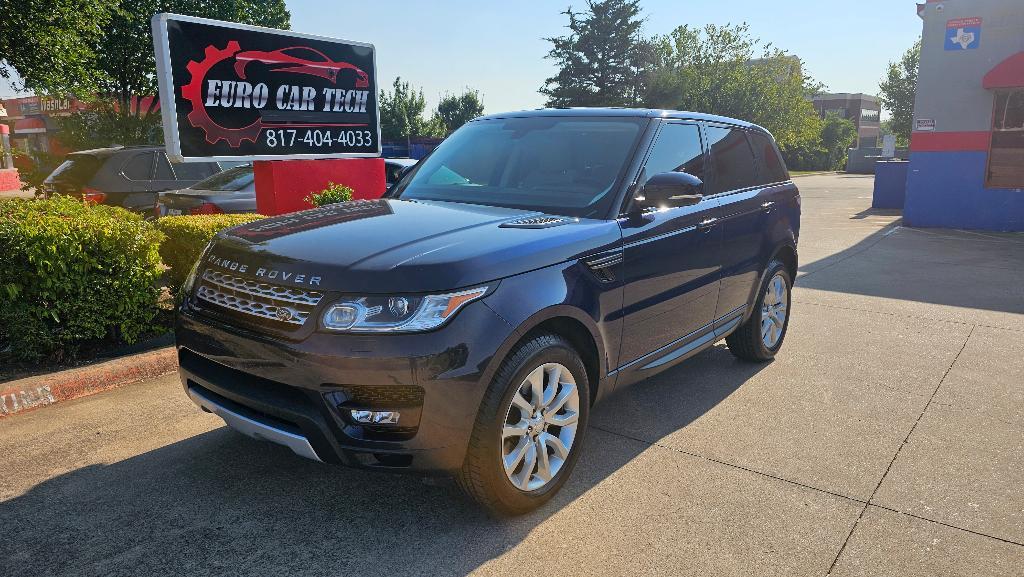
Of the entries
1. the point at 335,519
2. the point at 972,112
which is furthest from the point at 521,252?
the point at 972,112

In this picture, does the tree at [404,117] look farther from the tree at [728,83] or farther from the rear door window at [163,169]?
the rear door window at [163,169]

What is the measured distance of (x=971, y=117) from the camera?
47.9 feet

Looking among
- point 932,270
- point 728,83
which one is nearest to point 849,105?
point 728,83

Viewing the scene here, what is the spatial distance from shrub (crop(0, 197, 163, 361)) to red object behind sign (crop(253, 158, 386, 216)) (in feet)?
7.89

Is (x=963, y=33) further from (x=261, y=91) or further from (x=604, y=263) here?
(x=604, y=263)

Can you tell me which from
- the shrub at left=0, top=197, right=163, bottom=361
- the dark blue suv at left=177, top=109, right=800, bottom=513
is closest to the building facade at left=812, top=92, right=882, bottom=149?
the dark blue suv at left=177, top=109, right=800, bottom=513

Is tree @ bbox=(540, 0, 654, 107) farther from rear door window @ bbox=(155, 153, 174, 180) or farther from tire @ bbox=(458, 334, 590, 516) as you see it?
tire @ bbox=(458, 334, 590, 516)

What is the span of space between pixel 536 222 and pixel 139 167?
10.0 meters

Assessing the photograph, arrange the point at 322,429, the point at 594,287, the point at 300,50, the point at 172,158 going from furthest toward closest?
the point at 300,50
the point at 172,158
the point at 594,287
the point at 322,429

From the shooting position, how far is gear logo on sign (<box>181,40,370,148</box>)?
672cm

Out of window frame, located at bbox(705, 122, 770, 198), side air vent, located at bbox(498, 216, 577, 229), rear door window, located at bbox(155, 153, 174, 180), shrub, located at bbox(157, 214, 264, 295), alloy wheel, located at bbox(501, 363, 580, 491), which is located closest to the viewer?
alloy wheel, located at bbox(501, 363, 580, 491)

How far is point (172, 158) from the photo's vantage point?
655 cm

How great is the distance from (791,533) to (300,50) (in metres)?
6.62

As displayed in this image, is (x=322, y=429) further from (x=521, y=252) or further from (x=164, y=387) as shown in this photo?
(x=164, y=387)
